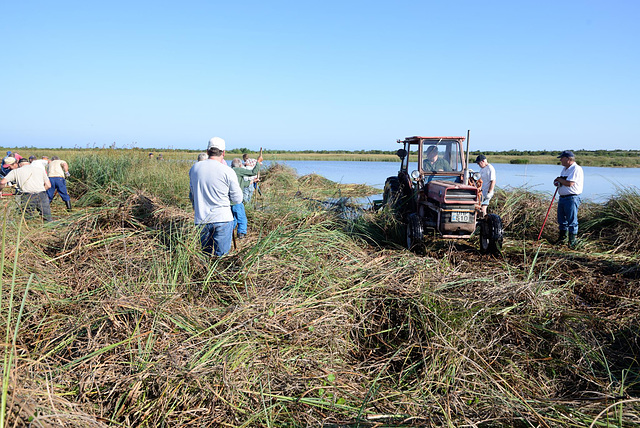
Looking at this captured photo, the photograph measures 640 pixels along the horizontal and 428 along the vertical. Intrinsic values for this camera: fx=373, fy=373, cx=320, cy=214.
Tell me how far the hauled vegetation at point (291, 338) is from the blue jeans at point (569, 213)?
6.55ft

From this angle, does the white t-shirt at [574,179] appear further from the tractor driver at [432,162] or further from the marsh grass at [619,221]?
the tractor driver at [432,162]

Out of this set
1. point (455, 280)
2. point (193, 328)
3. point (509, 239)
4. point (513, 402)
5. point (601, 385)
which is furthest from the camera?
point (509, 239)

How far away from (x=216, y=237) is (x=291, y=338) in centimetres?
169

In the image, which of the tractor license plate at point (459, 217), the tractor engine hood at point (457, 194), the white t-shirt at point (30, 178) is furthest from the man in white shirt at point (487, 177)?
the white t-shirt at point (30, 178)

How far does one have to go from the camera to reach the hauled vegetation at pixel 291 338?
2355mm

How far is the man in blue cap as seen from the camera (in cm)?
664

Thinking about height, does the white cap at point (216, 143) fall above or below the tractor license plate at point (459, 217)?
above

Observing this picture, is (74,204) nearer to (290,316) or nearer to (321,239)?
(321,239)

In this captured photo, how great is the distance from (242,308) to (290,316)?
1.33 feet

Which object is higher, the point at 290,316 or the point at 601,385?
the point at 290,316

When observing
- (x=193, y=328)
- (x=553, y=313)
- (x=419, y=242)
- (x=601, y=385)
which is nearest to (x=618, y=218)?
(x=419, y=242)

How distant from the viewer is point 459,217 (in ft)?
20.5

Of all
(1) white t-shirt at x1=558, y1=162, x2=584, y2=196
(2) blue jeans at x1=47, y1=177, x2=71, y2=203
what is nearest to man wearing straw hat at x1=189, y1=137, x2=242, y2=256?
(1) white t-shirt at x1=558, y1=162, x2=584, y2=196

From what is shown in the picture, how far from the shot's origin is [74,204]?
360 inches
